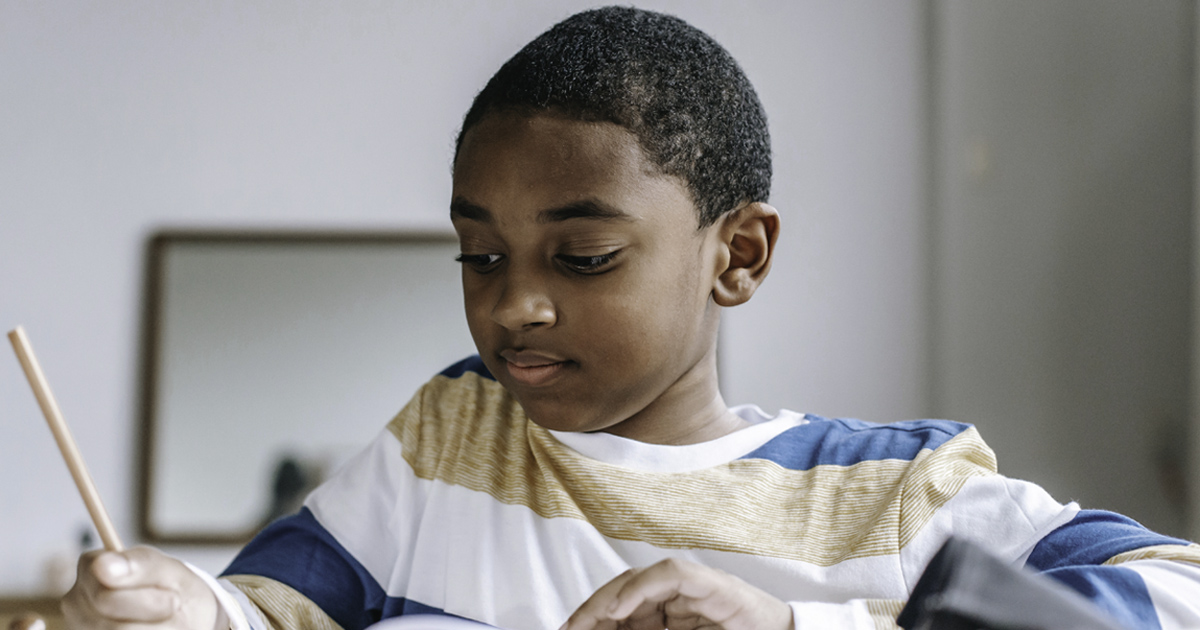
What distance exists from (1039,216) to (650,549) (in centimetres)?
100

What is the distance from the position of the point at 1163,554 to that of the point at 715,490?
0.24 meters

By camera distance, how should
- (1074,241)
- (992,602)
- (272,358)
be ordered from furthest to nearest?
1. (272,358)
2. (1074,241)
3. (992,602)

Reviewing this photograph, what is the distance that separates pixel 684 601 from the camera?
1.30ft

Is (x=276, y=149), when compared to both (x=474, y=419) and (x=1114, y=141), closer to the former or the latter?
(x=474, y=419)

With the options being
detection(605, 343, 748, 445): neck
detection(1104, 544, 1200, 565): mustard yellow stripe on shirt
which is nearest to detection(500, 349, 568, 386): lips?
detection(605, 343, 748, 445): neck

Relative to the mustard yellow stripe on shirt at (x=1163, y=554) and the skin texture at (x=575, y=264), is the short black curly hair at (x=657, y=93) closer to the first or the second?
the skin texture at (x=575, y=264)

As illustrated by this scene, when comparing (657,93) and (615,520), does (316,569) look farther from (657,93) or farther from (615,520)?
(657,93)

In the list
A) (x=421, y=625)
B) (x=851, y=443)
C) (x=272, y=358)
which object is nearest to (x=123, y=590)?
(x=421, y=625)

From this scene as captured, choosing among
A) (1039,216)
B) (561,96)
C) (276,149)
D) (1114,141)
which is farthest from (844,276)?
(561,96)

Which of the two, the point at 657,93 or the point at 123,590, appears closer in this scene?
the point at 123,590

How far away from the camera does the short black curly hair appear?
52cm

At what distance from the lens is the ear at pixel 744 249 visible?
0.58 metres

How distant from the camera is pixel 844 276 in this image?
1688 mm

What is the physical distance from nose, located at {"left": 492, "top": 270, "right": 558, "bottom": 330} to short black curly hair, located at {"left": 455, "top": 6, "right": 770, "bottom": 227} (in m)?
0.10
